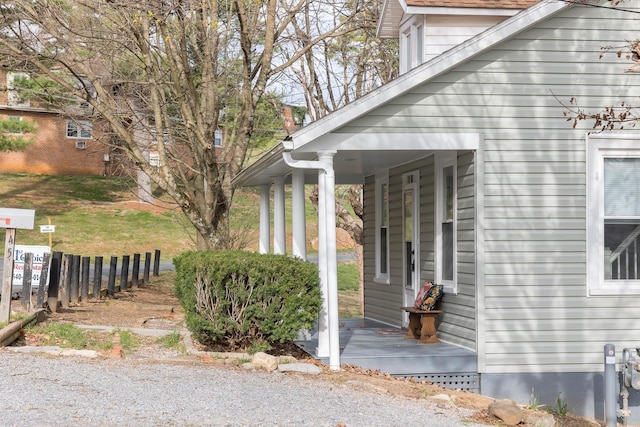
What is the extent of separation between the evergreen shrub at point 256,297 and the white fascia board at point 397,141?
153 centimetres

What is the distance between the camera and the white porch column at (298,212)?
42.9 ft

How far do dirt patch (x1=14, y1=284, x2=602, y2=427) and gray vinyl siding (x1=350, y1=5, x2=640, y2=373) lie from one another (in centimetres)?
95

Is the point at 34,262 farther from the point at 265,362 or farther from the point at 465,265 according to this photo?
the point at 465,265

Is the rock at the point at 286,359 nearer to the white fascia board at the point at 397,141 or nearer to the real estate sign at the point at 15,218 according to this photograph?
the white fascia board at the point at 397,141

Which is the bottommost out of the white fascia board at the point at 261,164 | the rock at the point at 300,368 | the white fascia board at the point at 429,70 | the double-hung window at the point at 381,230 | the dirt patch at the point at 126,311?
the rock at the point at 300,368

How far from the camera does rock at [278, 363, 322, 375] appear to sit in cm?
1022

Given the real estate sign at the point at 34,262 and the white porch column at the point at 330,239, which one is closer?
the white porch column at the point at 330,239

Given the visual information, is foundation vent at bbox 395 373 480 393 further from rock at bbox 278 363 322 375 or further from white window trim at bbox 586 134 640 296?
white window trim at bbox 586 134 640 296

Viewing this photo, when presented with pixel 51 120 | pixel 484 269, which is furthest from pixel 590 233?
pixel 51 120

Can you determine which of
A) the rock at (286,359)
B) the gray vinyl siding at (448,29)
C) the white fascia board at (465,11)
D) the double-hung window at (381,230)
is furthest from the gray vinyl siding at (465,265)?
the double-hung window at (381,230)

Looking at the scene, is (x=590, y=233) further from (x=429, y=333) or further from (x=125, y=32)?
(x=125, y=32)

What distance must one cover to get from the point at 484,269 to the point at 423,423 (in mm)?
3333

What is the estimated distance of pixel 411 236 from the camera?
47.0 feet

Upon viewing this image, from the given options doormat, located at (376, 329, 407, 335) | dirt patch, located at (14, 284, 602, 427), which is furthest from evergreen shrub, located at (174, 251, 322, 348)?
doormat, located at (376, 329, 407, 335)
